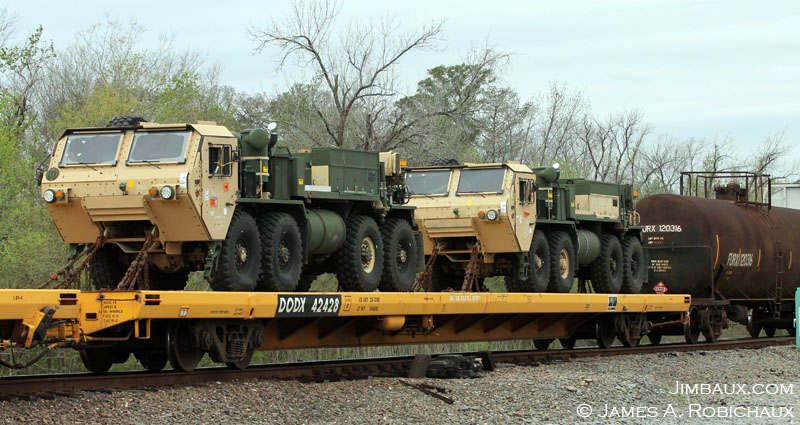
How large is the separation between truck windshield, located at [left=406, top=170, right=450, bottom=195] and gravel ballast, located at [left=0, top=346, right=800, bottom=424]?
396 centimetres

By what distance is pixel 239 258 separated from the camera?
A: 13.2m

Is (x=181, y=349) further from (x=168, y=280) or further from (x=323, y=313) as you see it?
(x=168, y=280)

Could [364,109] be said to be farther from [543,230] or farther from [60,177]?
[60,177]

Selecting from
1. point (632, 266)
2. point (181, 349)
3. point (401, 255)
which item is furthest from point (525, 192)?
point (181, 349)

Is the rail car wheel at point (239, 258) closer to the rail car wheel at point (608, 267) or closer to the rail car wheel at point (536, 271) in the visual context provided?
the rail car wheel at point (536, 271)

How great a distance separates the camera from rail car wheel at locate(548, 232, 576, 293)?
64.2ft

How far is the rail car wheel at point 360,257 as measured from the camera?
1505cm

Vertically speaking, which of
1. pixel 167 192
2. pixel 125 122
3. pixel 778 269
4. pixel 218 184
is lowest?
pixel 778 269

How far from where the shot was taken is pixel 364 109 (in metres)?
31.0

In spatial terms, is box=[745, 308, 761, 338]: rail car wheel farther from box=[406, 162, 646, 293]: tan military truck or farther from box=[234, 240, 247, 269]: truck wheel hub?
box=[234, 240, 247, 269]: truck wheel hub

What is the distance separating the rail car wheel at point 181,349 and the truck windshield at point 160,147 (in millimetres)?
2122

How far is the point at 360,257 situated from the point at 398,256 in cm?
131

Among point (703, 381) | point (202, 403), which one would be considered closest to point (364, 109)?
point (703, 381)

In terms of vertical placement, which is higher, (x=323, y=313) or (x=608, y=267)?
(x=608, y=267)
